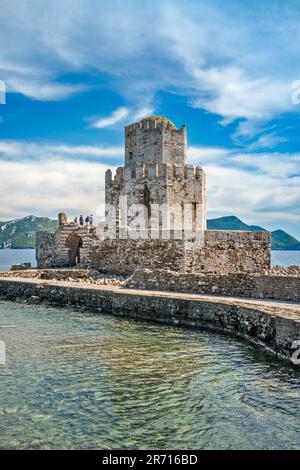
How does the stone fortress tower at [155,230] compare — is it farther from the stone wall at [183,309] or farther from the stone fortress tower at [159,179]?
the stone wall at [183,309]

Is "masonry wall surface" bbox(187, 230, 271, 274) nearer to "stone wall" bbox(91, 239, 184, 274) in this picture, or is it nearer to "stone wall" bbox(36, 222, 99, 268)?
"stone wall" bbox(91, 239, 184, 274)

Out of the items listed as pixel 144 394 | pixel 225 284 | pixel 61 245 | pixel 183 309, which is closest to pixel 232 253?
pixel 225 284

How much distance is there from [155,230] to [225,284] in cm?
715

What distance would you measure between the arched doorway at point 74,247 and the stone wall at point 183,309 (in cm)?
658

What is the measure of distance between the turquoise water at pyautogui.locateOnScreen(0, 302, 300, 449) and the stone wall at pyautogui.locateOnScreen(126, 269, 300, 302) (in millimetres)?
3275

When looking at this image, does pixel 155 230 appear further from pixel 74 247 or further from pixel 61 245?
pixel 74 247

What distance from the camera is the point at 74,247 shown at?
94.1 ft

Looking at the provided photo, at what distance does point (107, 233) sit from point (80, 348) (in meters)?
15.8

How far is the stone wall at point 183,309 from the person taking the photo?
35.4 ft

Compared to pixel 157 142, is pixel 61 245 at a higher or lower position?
lower

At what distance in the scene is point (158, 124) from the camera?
26531mm

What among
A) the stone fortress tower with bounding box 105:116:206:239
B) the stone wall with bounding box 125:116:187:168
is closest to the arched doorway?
the stone fortress tower with bounding box 105:116:206:239

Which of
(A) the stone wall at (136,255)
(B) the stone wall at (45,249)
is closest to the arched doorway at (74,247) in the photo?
(B) the stone wall at (45,249)
